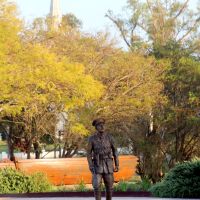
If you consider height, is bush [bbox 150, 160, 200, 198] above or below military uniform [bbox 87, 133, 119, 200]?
below

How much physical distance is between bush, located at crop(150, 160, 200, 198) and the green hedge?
419 cm

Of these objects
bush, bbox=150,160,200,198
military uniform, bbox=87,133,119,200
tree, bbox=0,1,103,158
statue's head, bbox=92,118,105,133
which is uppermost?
tree, bbox=0,1,103,158

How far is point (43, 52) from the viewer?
22.6m

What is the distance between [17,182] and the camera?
19625 millimetres

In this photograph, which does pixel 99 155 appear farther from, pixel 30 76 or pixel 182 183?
pixel 30 76

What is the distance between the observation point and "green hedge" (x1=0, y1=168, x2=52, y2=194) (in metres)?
19.4

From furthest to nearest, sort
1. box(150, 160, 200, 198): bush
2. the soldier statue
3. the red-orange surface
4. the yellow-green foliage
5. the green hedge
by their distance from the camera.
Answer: the red-orange surface
the yellow-green foliage
the green hedge
box(150, 160, 200, 198): bush
the soldier statue

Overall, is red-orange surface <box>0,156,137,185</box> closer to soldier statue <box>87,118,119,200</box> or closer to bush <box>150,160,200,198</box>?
bush <box>150,160,200,198</box>

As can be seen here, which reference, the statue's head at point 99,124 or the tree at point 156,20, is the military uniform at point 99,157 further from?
→ the tree at point 156,20

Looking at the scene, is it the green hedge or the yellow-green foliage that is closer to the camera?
the green hedge

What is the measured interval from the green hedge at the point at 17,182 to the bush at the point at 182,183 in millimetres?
4186

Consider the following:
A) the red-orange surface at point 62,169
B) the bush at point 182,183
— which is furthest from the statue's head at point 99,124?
the red-orange surface at point 62,169

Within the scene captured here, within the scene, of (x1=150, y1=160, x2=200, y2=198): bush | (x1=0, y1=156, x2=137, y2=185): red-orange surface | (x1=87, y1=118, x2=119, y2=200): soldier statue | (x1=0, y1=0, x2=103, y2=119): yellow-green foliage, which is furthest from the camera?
(x1=0, y1=156, x2=137, y2=185): red-orange surface

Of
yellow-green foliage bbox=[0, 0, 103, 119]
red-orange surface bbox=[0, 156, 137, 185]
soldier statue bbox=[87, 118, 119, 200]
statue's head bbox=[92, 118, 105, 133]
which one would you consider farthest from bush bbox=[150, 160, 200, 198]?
red-orange surface bbox=[0, 156, 137, 185]
